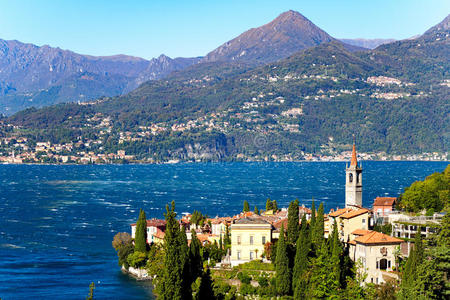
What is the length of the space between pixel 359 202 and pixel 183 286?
32.3 m

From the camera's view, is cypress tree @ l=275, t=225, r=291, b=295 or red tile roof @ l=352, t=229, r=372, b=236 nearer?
cypress tree @ l=275, t=225, r=291, b=295

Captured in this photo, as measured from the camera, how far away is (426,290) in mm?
34344

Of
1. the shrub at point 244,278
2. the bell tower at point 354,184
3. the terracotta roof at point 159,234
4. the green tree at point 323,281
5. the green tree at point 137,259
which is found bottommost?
the green tree at point 137,259

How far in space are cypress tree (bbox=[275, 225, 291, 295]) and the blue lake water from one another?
13.0 m

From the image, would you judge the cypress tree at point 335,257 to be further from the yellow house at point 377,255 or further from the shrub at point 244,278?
the shrub at point 244,278

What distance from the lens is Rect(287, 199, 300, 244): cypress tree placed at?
47.2 meters

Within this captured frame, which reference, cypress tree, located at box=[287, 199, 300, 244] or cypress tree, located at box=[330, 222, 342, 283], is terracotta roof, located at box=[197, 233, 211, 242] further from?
cypress tree, located at box=[330, 222, 342, 283]

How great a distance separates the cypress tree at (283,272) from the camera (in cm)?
4350

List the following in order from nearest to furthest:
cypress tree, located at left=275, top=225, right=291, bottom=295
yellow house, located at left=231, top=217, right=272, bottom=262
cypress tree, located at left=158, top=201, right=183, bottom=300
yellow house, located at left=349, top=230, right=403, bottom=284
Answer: cypress tree, located at left=158, top=201, right=183, bottom=300
yellow house, located at left=349, top=230, right=403, bottom=284
cypress tree, located at left=275, top=225, right=291, bottom=295
yellow house, located at left=231, top=217, right=272, bottom=262

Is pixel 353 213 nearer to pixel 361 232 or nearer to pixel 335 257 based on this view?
pixel 361 232

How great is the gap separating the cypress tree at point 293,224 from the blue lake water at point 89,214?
12832mm

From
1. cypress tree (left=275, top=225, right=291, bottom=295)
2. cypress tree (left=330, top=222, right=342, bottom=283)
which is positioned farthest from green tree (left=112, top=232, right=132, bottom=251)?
cypress tree (left=330, top=222, right=342, bottom=283)

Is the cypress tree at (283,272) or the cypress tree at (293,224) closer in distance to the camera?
the cypress tree at (283,272)

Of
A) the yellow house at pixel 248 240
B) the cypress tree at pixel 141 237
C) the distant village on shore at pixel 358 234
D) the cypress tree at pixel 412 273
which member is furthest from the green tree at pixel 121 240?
the cypress tree at pixel 412 273
